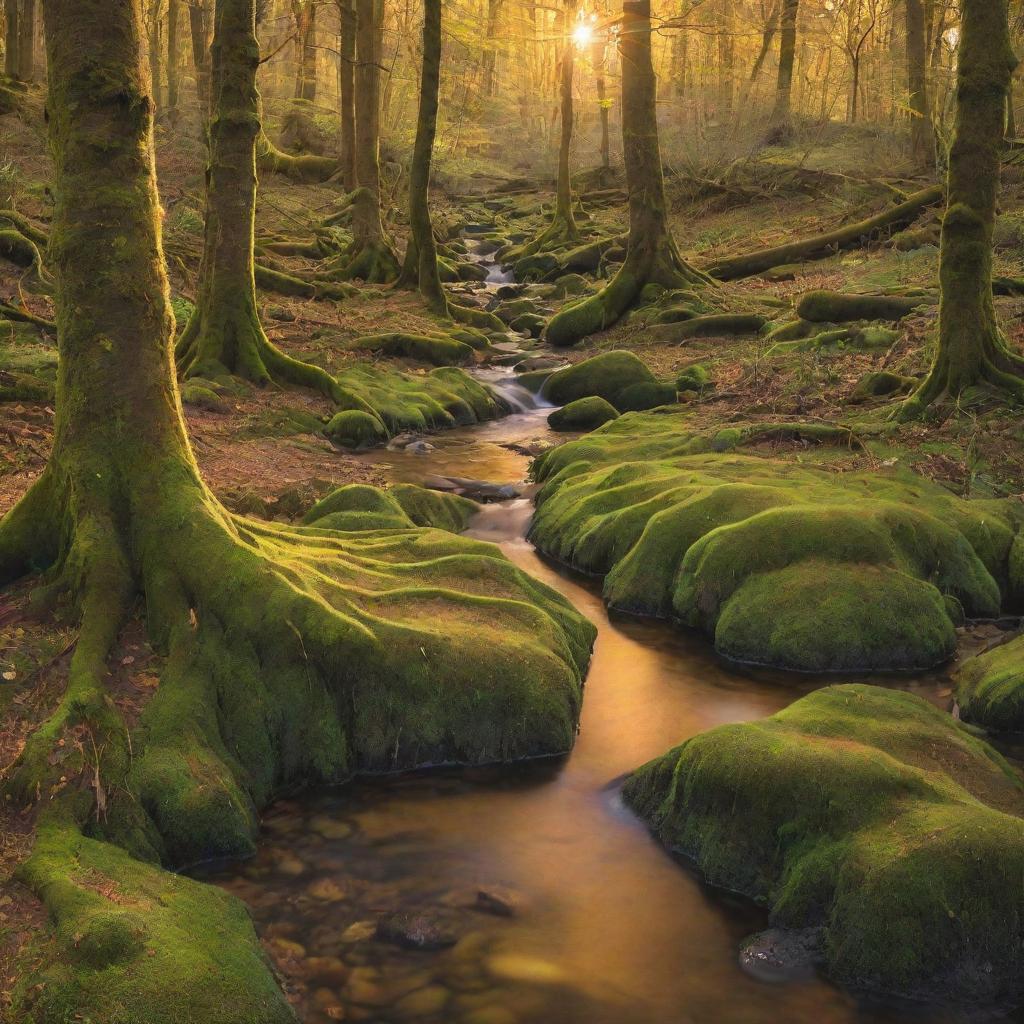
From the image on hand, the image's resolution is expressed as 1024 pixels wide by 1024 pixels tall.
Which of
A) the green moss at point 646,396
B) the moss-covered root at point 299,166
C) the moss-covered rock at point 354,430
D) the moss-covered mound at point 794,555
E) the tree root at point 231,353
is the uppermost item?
the moss-covered root at point 299,166

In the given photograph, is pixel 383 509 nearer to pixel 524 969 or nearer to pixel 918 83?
pixel 524 969

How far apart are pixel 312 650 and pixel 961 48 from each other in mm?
9631

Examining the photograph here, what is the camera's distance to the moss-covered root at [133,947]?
11.3 feet

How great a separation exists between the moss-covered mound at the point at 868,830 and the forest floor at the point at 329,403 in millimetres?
3079

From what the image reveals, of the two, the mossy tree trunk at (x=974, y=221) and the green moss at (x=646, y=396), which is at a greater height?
the mossy tree trunk at (x=974, y=221)

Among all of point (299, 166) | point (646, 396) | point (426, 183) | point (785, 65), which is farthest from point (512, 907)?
point (785, 65)

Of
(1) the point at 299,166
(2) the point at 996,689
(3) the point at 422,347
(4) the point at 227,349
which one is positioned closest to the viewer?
(2) the point at 996,689

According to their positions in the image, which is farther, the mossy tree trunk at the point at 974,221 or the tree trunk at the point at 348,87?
the tree trunk at the point at 348,87

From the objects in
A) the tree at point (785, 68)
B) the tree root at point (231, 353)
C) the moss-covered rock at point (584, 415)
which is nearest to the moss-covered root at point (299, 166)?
the tree at point (785, 68)

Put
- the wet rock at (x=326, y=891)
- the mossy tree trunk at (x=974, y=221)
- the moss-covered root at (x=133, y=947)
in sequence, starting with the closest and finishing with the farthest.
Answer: the moss-covered root at (x=133, y=947)
the wet rock at (x=326, y=891)
the mossy tree trunk at (x=974, y=221)

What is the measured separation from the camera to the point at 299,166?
3416 cm

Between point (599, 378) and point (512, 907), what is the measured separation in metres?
11.8

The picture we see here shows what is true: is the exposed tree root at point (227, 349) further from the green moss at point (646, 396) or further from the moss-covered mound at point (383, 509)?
the green moss at point (646, 396)

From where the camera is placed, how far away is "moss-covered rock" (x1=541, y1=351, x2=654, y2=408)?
611 inches
